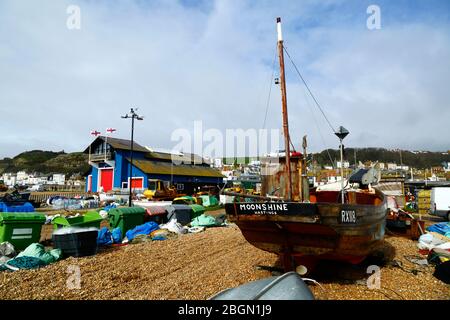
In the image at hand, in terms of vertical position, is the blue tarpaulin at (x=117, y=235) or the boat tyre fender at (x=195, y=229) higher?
the blue tarpaulin at (x=117, y=235)

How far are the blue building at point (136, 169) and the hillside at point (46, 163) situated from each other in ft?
304

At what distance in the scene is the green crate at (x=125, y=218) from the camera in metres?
13.3

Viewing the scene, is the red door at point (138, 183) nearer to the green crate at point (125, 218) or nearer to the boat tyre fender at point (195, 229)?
the boat tyre fender at point (195, 229)

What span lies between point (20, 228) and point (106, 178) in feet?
116

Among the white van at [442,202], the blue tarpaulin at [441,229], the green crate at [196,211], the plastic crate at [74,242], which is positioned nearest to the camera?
the plastic crate at [74,242]

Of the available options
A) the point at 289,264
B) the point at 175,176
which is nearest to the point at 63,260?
the point at 289,264

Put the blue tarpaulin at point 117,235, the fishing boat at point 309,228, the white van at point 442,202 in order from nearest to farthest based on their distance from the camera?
the fishing boat at point 309,228 < the blue tarpaulin at point 117,235 < the white van at point 442,202

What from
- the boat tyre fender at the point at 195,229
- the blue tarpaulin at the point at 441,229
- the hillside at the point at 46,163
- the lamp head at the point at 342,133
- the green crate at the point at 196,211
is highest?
the hillside at the point at 46,163

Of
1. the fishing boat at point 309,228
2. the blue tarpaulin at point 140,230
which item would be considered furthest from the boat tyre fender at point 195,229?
the fishing boat at point 309,228

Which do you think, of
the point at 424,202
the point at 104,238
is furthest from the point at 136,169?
the point at 424,202

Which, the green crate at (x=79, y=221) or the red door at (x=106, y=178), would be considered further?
the red door at (x=106, y=178)

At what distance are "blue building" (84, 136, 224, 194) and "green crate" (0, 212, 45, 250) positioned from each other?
29.4 metres

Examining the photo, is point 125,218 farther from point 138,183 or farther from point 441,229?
point 138,183
